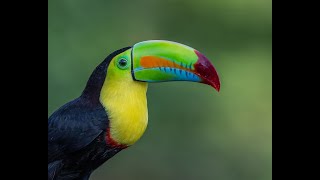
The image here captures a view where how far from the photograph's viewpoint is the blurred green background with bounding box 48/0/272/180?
3.50 m

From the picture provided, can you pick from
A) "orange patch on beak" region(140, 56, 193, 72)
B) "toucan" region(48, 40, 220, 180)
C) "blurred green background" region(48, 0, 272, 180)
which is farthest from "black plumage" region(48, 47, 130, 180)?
"blurred green background" region(48, 0, 272, 180)

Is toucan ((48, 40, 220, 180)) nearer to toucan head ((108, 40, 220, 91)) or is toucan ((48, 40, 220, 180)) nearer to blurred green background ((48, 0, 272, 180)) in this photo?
toucan head ((108, 40, 220, 91))

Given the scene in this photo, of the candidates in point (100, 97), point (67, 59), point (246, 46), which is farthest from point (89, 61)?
point (246, 46)

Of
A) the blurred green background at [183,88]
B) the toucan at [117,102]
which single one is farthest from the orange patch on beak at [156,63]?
the blurred green background at [183,88]

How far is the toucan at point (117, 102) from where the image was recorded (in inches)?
89.4

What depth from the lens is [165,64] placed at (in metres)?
2.27

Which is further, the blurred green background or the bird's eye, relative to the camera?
the blurred green background

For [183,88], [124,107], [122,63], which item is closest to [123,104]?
[124,107]

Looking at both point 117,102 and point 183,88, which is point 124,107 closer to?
point 117,102

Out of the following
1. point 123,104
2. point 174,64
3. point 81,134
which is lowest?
point 81,134

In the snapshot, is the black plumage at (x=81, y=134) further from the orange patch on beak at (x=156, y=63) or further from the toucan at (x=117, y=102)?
the orange patch on beak at (x=156, y=63)

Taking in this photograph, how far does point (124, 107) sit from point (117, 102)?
3 cm

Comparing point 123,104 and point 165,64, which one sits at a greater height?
point 165,64

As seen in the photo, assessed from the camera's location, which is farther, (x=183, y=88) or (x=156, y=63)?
(x=183, y=88)
